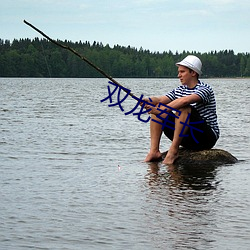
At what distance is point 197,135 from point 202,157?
436 mm

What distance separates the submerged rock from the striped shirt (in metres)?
0.40

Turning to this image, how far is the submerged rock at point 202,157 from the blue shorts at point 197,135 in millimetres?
70

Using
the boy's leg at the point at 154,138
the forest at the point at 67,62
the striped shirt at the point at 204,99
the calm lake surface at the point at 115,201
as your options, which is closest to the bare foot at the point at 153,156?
the boy's leg at the point at 154,138

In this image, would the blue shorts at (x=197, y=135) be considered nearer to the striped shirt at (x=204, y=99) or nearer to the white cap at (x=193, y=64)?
the striped shirt at (x=204, y=99)

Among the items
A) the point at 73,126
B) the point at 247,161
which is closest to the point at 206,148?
the point at 247,161

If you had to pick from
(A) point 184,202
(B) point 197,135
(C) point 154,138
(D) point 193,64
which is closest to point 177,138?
(B) point 197,135

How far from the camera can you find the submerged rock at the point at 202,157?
9.39 meters

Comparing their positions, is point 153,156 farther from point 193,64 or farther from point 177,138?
point 193,64

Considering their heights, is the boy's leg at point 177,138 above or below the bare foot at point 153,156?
above

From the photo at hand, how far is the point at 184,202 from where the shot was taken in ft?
21.8

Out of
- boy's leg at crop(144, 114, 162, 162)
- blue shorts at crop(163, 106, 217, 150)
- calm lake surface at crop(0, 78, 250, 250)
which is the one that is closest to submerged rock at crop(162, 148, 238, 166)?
blue shorts at crop(163, 106, 217, 150)

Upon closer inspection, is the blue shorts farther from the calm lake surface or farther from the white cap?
the white cap

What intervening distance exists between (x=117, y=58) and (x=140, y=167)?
558ft

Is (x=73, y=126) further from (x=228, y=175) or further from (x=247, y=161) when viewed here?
(x=228, y=175)
